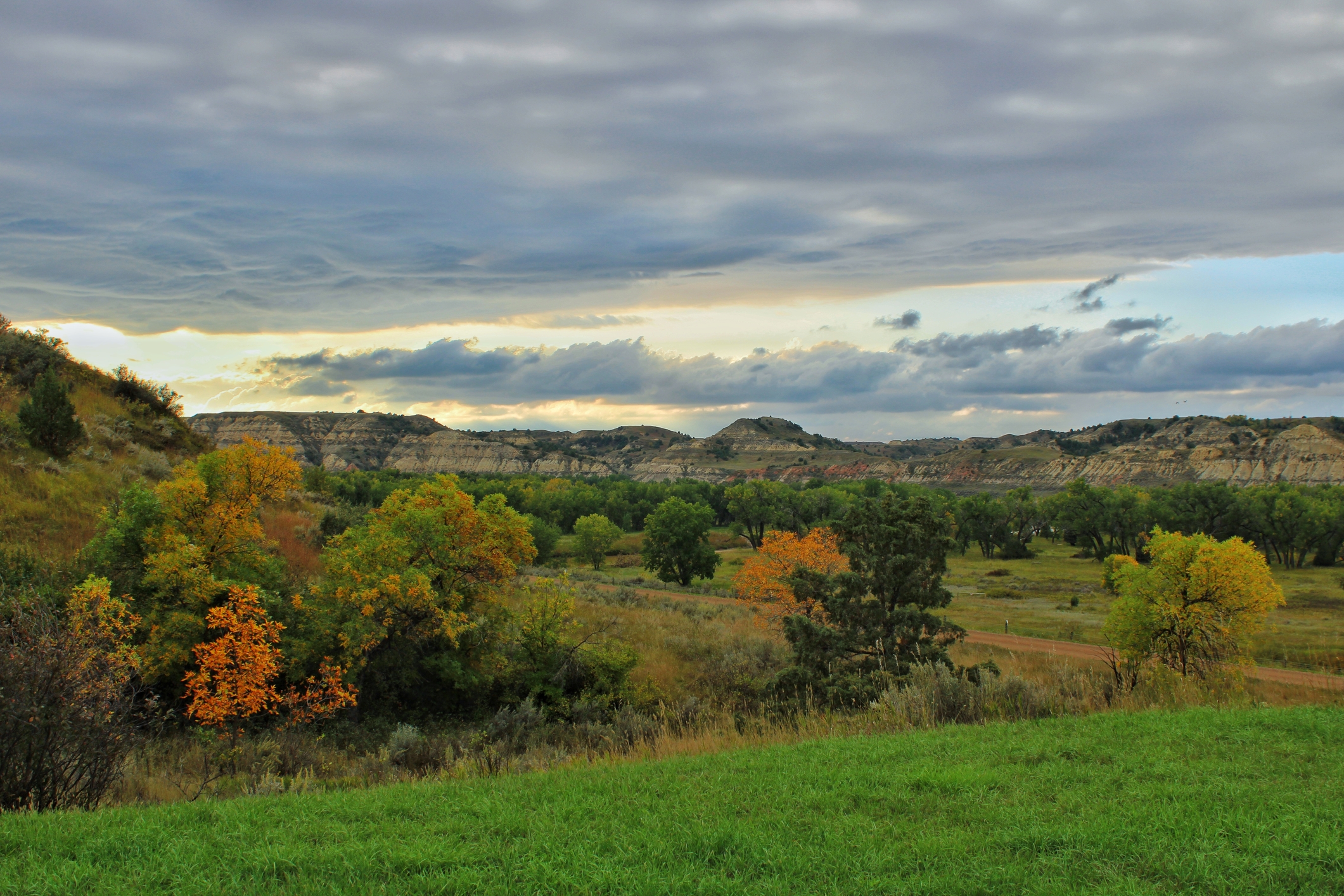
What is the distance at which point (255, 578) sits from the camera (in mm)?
18000

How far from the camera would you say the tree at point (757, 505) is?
90.8 meters

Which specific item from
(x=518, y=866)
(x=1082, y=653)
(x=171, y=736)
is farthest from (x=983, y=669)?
(x=1082, y=653)

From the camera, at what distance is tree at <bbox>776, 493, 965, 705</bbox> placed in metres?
17.5

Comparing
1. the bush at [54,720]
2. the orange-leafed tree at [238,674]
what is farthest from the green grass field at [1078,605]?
the bush at [54,720]

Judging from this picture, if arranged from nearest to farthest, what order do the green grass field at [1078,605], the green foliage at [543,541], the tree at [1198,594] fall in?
the tree at [1198,594]
the green grass field at [1078,605]
the green foliage at [543,541]

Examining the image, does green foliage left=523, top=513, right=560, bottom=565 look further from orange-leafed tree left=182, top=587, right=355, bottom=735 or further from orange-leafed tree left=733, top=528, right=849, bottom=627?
orange-leafed tree left=182, top=587, right=355, bottom=735

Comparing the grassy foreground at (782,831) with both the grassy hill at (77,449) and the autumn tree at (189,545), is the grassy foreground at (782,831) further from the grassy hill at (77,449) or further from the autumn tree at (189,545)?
the grassy hill at (77,449)

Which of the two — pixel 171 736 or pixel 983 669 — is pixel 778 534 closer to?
pixel 983 669

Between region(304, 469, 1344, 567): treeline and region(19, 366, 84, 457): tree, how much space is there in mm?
38230

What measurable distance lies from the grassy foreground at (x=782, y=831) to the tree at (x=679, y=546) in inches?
2023

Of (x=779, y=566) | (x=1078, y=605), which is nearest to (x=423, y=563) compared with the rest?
(x=779, y=566)

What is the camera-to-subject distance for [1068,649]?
33000 mm

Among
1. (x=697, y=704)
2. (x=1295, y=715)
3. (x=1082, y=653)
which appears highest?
(x=1295, y=715)

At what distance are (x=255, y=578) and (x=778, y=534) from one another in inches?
1084
